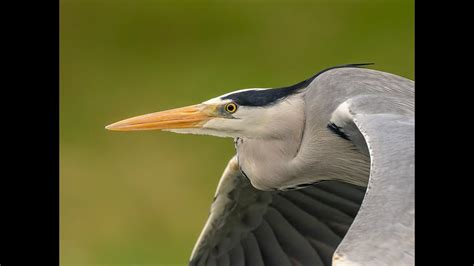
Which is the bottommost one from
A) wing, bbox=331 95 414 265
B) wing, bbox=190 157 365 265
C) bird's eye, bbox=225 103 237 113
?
wing, bbox=190 157 365 265

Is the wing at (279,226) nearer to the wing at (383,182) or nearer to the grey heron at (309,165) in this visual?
the grey heron at (309,165)

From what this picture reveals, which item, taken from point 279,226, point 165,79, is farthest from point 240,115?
point 165,79

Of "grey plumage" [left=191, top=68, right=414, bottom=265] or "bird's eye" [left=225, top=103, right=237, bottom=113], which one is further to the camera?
"bird's eye" [left=225, top=103, right=237, bottom=113]

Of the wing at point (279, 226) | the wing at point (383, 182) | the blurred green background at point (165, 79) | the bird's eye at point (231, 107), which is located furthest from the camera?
the blurred green background at point (165, 79)

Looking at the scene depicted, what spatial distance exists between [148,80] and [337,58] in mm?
932

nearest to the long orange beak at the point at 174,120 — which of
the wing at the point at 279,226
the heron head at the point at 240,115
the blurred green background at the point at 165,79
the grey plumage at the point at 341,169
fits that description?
the heron head at the point at 240,115

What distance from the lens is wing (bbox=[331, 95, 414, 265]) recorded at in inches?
69.1

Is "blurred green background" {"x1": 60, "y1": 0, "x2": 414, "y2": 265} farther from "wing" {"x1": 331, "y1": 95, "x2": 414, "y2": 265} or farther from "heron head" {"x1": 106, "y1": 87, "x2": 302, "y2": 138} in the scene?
"wing" {"x1": 331, "y1": 95, "x2": 414, "y2": 265}

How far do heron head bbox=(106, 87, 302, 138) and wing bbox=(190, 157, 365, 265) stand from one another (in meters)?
0.25

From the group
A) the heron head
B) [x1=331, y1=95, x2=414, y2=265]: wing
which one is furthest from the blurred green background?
[x1=331, y1=95, x2=414, y2=265]: wing

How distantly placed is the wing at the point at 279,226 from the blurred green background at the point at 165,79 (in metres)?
1.69

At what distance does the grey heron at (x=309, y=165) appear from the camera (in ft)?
6.46
